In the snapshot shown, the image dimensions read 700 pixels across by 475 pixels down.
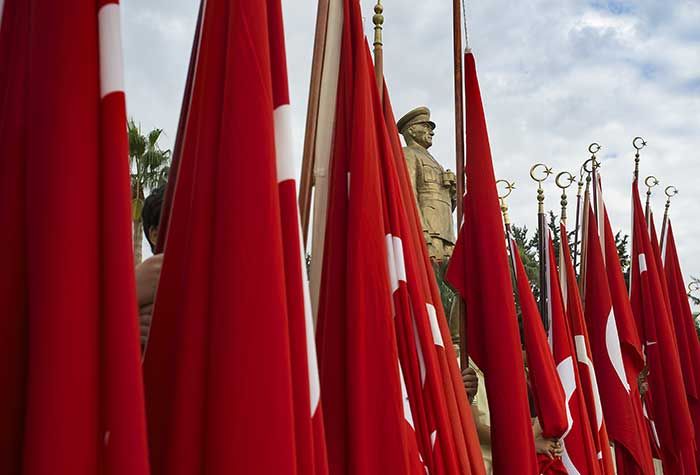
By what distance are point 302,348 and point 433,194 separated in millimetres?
4518

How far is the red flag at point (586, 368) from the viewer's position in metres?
4.17

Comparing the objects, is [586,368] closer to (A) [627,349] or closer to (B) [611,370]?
(B) [611,370]

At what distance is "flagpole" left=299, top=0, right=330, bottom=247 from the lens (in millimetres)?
2361

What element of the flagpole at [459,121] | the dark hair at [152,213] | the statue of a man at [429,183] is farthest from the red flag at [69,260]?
the statue of a man at [429,183]

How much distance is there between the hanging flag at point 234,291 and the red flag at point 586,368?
3.09m

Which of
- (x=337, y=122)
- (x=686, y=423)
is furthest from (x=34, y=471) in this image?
(x=686, y=423)

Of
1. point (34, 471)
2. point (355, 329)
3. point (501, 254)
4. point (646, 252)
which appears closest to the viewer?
point (34, 471)

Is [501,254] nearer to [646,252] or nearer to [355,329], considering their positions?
[355,329]

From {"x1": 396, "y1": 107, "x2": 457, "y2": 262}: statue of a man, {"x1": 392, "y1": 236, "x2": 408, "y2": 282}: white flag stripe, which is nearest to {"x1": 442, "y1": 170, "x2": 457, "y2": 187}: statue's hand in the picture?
{"x1": 396, "y1": 107, "x2": 457, "y2": 262}: statue of a man

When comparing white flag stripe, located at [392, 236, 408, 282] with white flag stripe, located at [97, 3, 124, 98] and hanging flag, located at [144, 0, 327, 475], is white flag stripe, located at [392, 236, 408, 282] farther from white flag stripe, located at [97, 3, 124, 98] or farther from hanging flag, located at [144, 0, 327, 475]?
white flag stripe, located at [97, 3, 124, 98]

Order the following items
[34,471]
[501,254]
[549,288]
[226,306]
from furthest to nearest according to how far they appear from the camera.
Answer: [549,288] → [501,254] → [226,306] → [34,471]

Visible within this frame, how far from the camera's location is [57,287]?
1133 mm

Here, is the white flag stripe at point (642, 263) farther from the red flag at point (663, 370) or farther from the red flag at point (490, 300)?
the red flag at point (490, 300)

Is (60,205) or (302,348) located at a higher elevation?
(60,205)
